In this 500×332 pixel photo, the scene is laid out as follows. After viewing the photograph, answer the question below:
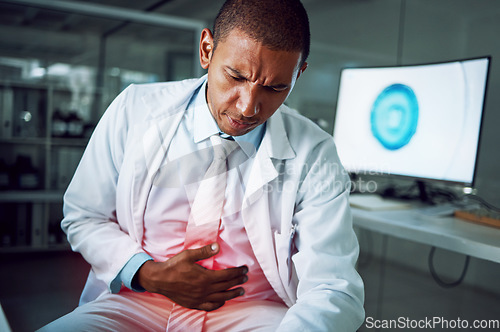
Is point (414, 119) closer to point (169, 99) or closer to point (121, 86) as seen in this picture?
point (169, 99)

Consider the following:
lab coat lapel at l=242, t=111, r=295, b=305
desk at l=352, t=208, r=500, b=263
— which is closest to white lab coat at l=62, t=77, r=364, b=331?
lab coat lapel at l=242, t=111, r=295, b=305

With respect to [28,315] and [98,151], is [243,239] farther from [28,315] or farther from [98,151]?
[28,315]

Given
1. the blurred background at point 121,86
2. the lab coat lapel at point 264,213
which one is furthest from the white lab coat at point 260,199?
the blurred background at point 121,86

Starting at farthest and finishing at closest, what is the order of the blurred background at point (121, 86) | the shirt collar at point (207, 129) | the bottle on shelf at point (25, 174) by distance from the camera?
the bottle on shelf at point (25, 174)
the blurred background at point (121, 86)
the shirt collar at point (207, 129)

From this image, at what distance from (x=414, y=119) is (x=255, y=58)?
3.42 feet

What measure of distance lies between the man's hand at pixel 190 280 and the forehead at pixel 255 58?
16.0 inches

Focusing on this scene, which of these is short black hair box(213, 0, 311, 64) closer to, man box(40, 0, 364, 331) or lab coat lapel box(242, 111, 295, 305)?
man box(40, 0, 364, 331)

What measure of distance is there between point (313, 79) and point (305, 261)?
2.53 m

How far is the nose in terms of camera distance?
0.85 meters

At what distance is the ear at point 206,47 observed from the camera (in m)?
0.95

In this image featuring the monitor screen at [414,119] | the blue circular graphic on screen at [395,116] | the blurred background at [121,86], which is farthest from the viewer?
the blurred background at [121,86]

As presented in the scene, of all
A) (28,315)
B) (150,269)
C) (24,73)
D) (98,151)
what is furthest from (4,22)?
(150,269)

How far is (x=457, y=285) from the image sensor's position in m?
2.21

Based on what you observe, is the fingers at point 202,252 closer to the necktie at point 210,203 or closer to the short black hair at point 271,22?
the necktie at point 210,203
